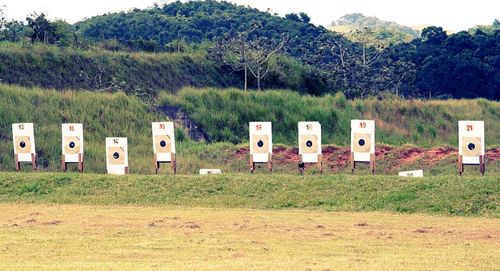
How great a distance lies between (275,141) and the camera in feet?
113

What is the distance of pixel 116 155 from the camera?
87.9ft

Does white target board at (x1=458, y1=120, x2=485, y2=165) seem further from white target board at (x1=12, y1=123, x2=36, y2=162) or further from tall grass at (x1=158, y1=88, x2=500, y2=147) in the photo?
white target board at (x1=12, y1=123, x2=36, y2=162)

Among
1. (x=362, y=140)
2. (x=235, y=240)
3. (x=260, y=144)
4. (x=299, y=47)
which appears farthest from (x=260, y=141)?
(x=299, y=47)

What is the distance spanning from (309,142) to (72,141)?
5.78 m

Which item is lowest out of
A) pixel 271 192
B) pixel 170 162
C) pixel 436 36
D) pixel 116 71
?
pixel 271 192

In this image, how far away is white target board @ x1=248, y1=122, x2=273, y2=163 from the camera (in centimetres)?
2680

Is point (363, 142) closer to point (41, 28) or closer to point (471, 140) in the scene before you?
point (471, 140)

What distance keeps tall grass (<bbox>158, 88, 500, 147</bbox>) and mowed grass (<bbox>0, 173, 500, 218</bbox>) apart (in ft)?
37.7

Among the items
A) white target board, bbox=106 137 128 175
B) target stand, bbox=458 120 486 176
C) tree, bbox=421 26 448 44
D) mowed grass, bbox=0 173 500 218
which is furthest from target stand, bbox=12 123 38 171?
tree, bbox=421 26 448 44

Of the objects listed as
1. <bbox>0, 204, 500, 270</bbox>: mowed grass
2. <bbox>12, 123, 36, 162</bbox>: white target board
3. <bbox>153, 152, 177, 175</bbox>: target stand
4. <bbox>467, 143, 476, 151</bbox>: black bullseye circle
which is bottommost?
<bbox>0, 204, 500, 270</bbox>: mowed grass

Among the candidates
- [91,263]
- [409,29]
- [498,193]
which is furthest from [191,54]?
[409,29]

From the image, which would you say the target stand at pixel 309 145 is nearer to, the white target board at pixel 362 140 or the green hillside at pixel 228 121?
the white target board at pixel 362 140

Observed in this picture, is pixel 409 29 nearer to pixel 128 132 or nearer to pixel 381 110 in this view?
pixel 381 110

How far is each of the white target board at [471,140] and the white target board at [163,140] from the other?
22.7 feet
